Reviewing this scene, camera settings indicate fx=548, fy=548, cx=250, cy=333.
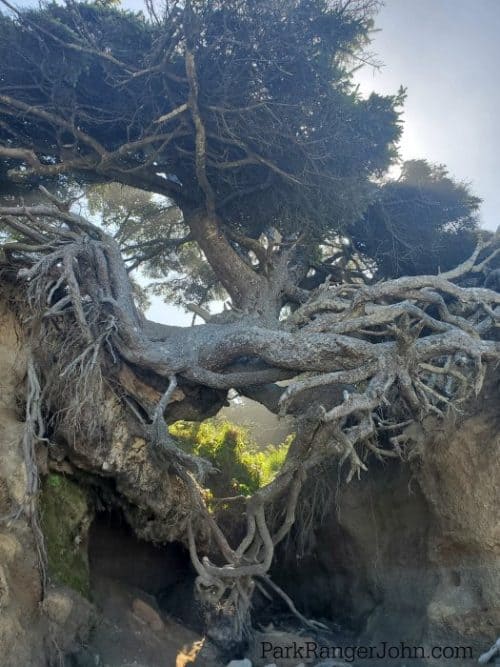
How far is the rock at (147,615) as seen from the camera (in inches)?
315

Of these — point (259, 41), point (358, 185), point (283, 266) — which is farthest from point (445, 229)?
point (259, 41)

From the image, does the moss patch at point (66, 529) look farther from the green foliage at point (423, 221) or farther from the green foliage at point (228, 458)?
the green foliage at point (423, 221)

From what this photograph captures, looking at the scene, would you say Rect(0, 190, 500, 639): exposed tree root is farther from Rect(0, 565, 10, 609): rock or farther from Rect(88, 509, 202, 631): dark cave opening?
Rect(88, 509, 202, 631): dark cave opening

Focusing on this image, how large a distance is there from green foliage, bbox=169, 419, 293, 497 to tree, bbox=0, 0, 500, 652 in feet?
→ 5.26

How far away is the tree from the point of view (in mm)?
7531

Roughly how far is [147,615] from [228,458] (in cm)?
389

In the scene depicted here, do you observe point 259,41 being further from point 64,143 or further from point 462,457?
point 462,457

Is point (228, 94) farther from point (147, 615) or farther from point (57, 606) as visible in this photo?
point (147, 615)

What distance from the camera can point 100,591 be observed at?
26.7 ft

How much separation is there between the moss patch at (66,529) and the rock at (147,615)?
0.97 m

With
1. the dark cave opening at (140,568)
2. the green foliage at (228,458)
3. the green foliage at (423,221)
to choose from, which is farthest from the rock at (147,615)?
the green foliage at (423,221)

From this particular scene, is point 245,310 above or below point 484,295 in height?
below

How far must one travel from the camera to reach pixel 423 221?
1120 cm

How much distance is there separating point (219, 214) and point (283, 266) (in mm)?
1673
